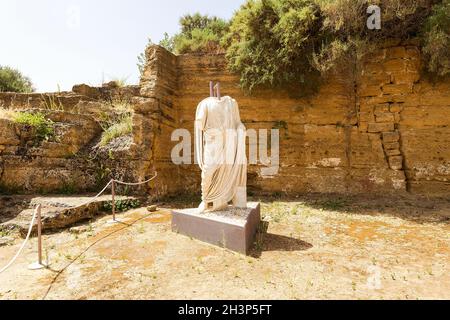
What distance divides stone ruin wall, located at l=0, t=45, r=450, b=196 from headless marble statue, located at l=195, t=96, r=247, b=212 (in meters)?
3.07

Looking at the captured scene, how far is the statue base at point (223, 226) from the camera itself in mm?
4098

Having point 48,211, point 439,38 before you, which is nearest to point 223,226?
point 48,211

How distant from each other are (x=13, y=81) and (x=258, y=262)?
16297 mm

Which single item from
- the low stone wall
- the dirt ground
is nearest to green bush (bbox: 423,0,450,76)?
the dirt ground

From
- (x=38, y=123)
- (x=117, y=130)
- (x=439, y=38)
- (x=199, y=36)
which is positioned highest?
(x=199, y=36)

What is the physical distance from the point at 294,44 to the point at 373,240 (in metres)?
4.94

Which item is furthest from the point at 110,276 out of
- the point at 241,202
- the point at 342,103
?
the point at 342,103

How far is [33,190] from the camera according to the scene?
6996 millimetres

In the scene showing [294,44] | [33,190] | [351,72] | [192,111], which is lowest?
[33,190]

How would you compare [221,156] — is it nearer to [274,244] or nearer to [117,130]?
[274,244]

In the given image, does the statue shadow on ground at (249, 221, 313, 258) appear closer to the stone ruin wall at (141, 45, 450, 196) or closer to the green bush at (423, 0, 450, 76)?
the stone ruin wall at (141, 45, 450, 196)

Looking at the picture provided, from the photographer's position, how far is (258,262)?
12.4 ft

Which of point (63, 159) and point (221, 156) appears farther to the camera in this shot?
point (63, 159)

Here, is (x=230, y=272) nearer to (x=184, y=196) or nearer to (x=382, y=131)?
(x=184, y=196)
